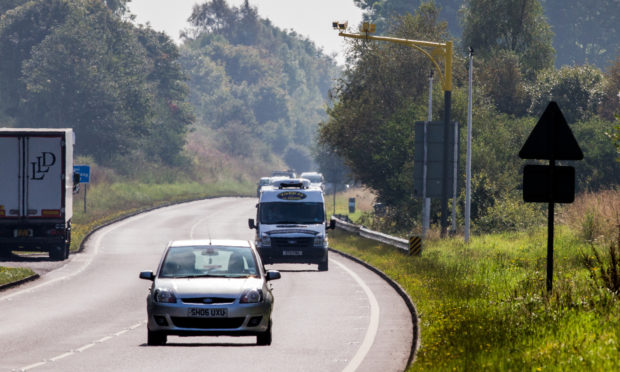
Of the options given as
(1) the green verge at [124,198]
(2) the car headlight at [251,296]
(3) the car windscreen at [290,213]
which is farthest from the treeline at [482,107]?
(2) the car headlight at [251,296]

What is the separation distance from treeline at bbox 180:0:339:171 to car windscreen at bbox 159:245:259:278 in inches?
4493

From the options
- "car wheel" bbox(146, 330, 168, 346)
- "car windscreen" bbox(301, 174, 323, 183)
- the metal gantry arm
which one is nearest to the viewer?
"car wheel" bbox(146, 330, 168, 346)

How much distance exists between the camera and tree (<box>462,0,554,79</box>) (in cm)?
6250

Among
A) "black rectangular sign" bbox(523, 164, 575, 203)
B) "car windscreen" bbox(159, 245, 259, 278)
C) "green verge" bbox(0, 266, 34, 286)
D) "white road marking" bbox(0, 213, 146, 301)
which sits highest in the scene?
"black rectangular sign" bbox(523, 164, 575, 203)

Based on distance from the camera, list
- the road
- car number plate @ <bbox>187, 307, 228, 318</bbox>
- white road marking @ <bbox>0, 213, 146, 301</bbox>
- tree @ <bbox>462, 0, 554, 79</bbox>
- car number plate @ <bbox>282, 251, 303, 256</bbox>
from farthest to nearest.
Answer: tree @ <bbox>462, 0, 554, 79</bbox>
car number plate @ <bbox>282, 251, 303, 256</bbox>
white road marking @ <bbox>0, 213, 146, 301</bbox>
car number plate @ <bbox>187, 307, 228, 318</bbox>
the road

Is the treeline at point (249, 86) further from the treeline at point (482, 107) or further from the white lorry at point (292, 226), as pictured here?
the white lorry at point (292, 226)

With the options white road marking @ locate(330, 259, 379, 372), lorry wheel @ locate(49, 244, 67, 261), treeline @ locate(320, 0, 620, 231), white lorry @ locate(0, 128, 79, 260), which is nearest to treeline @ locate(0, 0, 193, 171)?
treeline @ locate(320, 0, 620, 231)

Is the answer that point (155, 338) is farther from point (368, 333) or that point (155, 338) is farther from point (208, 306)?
point (368, 333)

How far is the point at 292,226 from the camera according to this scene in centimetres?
2977

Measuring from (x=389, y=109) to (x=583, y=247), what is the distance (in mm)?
23019

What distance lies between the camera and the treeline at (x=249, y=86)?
144 meters

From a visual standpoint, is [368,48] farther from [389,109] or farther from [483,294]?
[483,294]

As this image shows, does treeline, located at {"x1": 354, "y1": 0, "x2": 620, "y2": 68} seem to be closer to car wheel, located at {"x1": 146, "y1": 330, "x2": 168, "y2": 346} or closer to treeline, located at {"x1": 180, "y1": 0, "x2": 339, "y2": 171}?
treeline, located at {"x1": 180, "y1": 0, "x2": 339, "y2": 171}

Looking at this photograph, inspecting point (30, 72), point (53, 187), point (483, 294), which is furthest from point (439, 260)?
point (30, 72)
